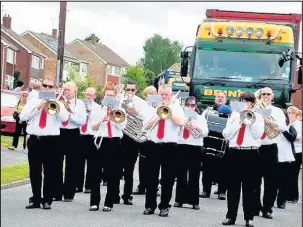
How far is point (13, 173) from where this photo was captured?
1747cm

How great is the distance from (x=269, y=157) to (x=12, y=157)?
10406mm

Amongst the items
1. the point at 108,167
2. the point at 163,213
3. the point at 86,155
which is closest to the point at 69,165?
the point at 86,155

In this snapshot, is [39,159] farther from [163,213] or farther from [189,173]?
[189,173]

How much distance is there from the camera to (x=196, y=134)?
558 inches

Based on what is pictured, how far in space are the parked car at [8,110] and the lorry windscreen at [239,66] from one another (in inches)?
379

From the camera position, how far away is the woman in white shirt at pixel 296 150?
1571 centimetres

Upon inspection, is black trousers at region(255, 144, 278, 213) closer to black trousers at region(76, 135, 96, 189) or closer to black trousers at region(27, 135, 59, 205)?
black trousers at region(76, 135, 96, 189)

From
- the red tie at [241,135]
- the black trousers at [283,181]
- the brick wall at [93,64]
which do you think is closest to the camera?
the red tie at [241,135]

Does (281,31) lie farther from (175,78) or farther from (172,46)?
(172,46)

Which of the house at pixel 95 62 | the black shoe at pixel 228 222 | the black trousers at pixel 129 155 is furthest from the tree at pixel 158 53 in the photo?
the black shoe at pixel 228 222

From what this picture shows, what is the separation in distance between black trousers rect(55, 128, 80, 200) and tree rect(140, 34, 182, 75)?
61.0m

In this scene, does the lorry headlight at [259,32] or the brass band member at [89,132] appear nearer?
the brass band member at [89,132]

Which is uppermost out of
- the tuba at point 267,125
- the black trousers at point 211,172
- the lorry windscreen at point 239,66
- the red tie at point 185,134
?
the lorry windscreen at point 239,66

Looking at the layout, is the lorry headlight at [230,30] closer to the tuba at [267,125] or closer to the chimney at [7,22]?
the tuba at [267,125]
